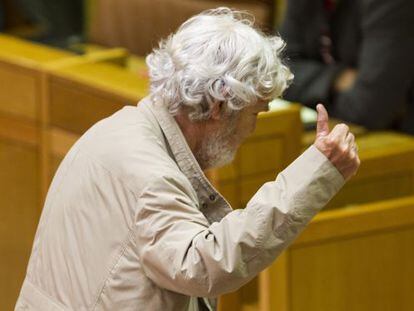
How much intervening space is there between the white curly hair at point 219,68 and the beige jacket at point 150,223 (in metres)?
0.08

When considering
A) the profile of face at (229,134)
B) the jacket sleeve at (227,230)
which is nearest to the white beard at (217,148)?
the profile of face at (229,134)

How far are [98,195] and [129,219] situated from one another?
0.31 ft

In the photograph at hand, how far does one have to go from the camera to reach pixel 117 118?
2518mm

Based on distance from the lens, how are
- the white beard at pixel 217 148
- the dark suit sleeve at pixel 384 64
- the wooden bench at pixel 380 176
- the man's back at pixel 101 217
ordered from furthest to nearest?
the dark suit sleeve at pixel 384 64, the wooden bench at pixel 380 176, the white beard at pixel 217 148, the man's back at pixel 101 217

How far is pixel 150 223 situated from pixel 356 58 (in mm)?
2617

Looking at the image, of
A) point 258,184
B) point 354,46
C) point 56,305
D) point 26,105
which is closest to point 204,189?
point 56,305

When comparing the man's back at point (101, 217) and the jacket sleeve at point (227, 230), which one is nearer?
the jacket sleeve at point (227, 230)

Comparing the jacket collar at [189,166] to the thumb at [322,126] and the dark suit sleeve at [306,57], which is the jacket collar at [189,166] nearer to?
the thumb at [322,126]

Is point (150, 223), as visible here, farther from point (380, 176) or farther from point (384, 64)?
point (384, 64)

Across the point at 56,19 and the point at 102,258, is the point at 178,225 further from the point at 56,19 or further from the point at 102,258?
the point at 56,19

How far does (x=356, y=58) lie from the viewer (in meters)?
4.76

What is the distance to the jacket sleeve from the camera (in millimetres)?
2256

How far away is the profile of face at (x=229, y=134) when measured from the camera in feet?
8.06

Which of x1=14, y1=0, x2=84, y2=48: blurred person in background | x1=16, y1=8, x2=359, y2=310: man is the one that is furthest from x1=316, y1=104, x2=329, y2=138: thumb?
x1=14, y1=0, x2=84, y2=48: blurred person in background
